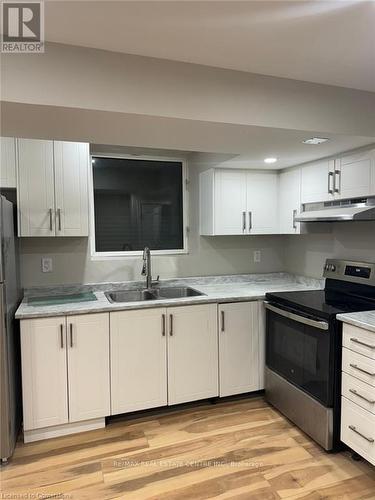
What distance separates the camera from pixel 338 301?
2500 mm

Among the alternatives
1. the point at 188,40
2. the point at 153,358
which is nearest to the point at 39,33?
the point at 188,40

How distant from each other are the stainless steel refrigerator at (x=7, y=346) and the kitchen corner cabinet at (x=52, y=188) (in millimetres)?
271

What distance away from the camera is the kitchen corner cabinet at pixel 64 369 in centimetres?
229

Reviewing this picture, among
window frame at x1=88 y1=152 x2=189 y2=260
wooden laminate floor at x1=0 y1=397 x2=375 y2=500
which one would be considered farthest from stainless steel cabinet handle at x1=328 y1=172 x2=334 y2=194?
wooden laminate floor at x1=0 y1=397 x2=375 y2=500

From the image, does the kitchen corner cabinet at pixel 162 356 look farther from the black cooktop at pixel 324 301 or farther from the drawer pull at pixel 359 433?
the drawer pull at pixel 359 433

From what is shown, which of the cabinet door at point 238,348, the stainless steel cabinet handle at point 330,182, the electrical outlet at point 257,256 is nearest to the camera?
the stainless steel cabinet handle at point 330,182

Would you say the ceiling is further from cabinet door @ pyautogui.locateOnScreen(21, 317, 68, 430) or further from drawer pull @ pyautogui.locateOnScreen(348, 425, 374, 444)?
drawer pull @ pyautogui.locateOnScreen(348, 425, 374, 444)

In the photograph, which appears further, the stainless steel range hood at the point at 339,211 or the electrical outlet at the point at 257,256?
the electrical outlet at the point at 257,256

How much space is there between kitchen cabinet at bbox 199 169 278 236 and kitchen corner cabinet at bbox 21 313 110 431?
1.38m

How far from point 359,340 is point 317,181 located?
53.7 inches

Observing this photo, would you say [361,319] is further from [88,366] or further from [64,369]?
[64,369]

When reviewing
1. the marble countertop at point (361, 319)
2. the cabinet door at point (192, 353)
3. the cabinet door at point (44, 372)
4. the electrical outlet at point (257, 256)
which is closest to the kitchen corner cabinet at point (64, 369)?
the cabinet door at point (44, 372)

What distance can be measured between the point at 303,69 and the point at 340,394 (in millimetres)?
1948

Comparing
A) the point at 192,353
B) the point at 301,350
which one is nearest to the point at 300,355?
the point at 301,350
